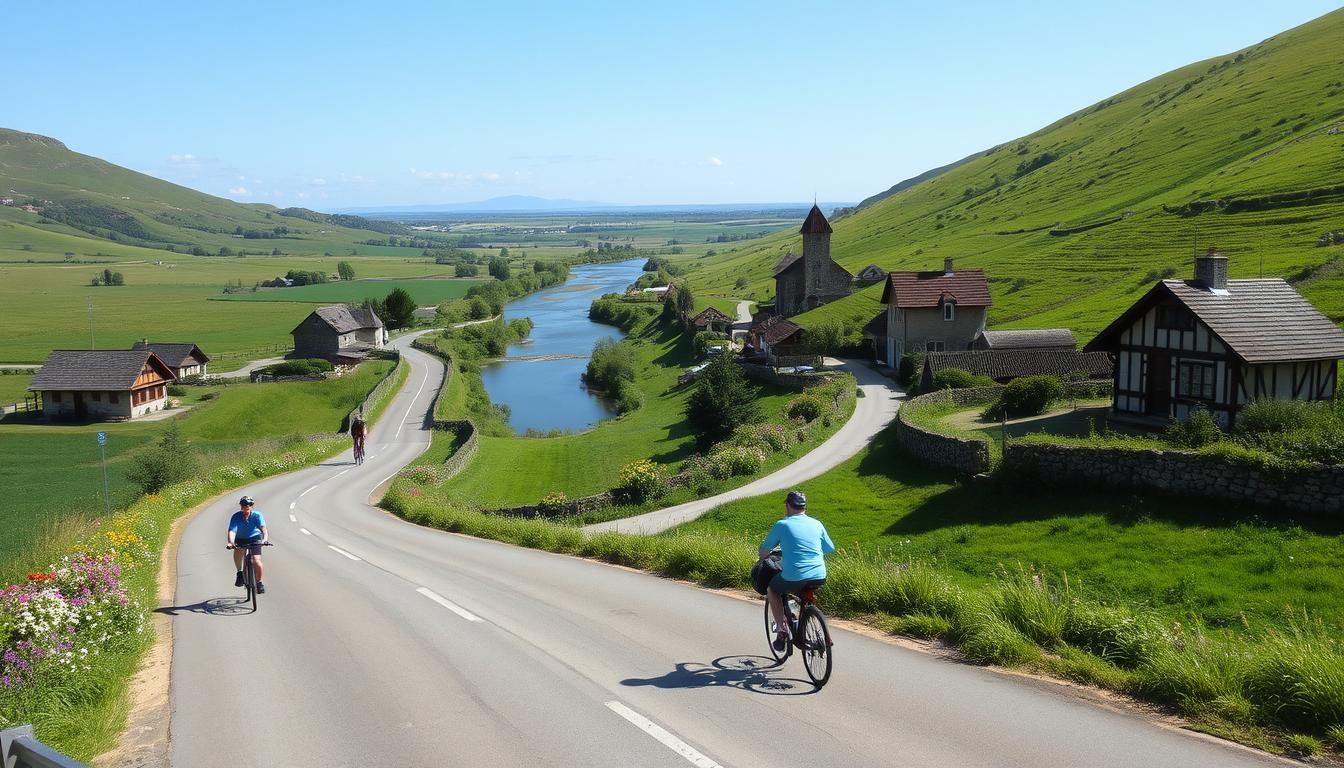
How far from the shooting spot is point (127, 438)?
56500 mm

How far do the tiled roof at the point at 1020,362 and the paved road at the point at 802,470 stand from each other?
3.67 metres

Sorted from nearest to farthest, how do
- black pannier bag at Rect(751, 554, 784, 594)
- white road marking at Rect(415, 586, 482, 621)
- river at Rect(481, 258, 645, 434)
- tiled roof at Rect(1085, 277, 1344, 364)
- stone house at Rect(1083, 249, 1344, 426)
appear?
1. black pannier bag at Rect(751, 554, 784, 594)
2. white road marking at Rect(415, 586, 482, 621)
3. tiled roof at Rect(1085, 277, 1344, 364)
4. stone house at Rect(1083, 249, 1344, 426)
5. river at Rect(481, 258, 645, 434)

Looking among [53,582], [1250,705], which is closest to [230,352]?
[53,582]

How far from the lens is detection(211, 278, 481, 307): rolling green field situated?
16000 centimetres

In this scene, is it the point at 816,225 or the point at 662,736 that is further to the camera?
the point at 816,225

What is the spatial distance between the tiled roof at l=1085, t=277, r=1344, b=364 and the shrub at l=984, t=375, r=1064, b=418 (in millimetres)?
5790

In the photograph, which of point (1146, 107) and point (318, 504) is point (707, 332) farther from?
point (1146, 107)

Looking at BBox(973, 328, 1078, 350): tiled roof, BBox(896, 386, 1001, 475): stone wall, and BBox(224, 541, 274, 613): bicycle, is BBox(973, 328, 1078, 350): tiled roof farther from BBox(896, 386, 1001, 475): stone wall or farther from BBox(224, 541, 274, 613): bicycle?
BBox(224, 541, 274, 613): bicycle

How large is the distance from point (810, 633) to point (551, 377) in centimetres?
8467

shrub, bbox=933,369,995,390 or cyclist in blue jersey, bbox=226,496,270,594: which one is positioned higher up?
cyclist in blue jersey, bbox=226,496,270,594

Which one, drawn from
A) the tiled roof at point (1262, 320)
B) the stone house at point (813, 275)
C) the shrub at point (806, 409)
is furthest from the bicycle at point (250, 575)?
the stone house at point (813, 275)

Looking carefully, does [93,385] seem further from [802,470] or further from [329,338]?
[802,470]

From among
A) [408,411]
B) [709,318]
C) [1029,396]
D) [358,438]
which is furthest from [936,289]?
[358,438]

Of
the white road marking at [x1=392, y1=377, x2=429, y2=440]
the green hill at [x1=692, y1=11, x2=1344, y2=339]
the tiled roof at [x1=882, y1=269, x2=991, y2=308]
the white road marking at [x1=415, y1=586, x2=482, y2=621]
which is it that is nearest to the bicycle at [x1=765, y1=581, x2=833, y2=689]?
the white road marking at [x1=415, y1=586, x2=482, y2=621]
